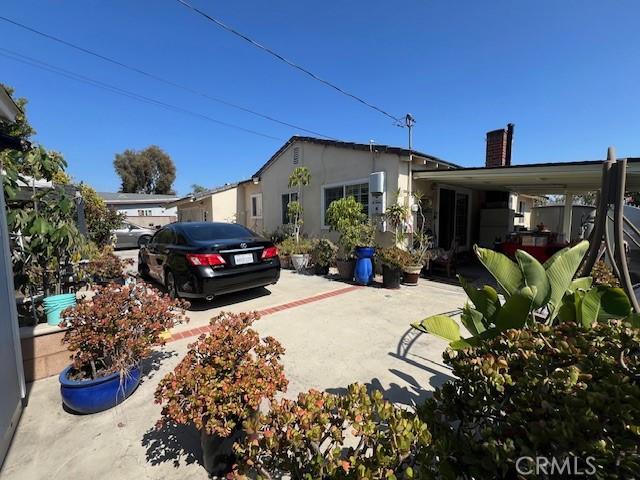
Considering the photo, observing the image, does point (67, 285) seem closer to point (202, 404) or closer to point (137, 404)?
point (137, 404)

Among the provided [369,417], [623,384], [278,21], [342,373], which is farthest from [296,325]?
[278,21]

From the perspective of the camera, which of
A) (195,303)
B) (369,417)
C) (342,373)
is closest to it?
(369,417)

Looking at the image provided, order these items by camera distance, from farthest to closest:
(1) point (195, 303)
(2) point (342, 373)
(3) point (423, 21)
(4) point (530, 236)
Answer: (4) point (530, 236)
(3) point (423, 21)
(1) point (195, 303)
(2) point (342, 373)

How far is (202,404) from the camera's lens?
5.46 ft

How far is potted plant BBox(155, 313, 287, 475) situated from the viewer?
1662 millimetres

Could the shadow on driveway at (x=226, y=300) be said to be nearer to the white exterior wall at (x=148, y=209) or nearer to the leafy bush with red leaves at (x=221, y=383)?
the leafy bush with red leaves at (x=221, y=383)

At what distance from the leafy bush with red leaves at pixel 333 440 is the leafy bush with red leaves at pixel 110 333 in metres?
1.74

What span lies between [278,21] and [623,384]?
9.41 m

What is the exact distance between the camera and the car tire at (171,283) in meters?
5.20

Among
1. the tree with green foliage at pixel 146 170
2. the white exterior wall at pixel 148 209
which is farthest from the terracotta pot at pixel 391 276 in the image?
the tree with green foliage at pixel 146 170

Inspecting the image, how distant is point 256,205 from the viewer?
15.0m

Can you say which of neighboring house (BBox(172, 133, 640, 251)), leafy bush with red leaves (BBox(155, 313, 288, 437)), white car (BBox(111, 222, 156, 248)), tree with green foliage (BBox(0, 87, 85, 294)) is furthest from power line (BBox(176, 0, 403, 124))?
white car (BBox(111, 222, 156, 248))

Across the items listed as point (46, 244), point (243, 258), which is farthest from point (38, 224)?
point (243, 258)

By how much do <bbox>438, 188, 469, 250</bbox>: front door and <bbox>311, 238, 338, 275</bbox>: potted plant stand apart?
3.83 m
